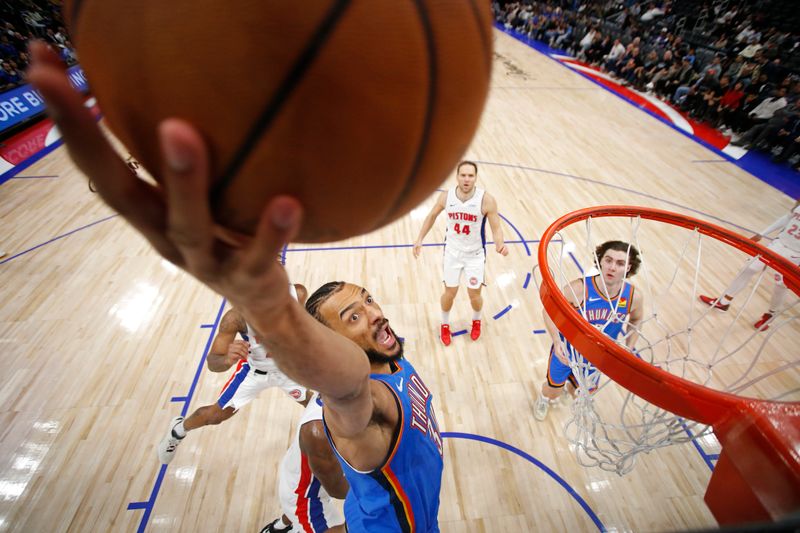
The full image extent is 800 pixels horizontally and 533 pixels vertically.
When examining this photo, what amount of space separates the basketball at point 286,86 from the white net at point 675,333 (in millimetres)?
1995

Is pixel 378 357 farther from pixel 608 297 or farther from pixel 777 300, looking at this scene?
pixel 777 300

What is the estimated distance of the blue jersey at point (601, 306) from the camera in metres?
2.75

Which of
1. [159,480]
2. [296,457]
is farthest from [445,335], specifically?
[159,480]

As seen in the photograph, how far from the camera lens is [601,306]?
2.80 metres

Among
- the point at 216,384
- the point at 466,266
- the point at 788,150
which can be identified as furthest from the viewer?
the point at 788,150

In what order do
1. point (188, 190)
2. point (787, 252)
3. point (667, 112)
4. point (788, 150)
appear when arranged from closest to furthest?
point (188, 190) < point (787, 252) < point (788, 150) < point (667, 112)

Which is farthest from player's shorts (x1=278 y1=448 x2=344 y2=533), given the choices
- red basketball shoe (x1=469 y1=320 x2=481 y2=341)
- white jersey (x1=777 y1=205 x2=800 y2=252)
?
white jersey (x1=777 y1=205 x2=800 y2=252)

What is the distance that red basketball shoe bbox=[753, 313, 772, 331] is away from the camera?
3.95 meters

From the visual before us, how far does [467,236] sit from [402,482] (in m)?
2.41

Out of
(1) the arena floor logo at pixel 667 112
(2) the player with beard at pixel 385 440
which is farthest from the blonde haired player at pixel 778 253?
(1) the arena floor logo at pixel 667 112

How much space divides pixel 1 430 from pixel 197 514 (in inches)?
76.8

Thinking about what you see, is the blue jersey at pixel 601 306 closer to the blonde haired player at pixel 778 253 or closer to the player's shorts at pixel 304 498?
the blonde haired player at pixel 778 253

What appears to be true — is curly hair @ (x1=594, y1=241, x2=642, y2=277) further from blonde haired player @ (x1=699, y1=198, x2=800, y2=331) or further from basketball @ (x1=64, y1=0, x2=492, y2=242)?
basketball @ (x1=64, y1=0, x2=492, y2=242)

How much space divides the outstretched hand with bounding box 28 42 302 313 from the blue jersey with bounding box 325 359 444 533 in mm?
1105
